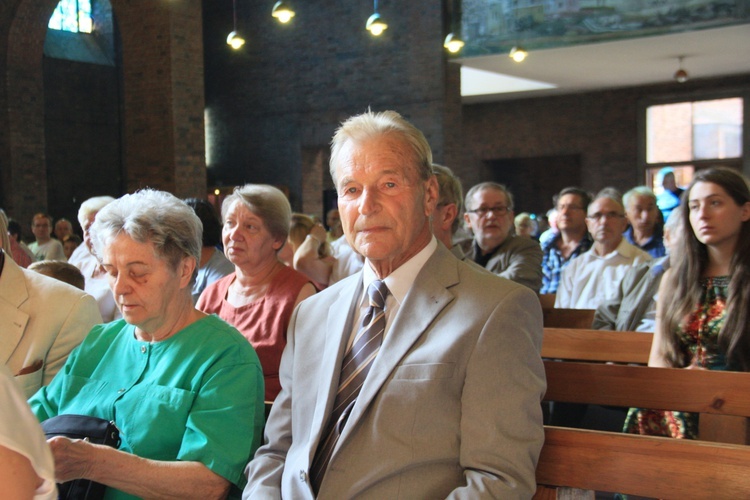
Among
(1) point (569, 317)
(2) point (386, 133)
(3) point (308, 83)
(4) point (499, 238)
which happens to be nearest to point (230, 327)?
(2) point (386, 133)

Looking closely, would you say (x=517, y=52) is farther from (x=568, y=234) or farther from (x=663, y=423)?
(x=663, y=423)

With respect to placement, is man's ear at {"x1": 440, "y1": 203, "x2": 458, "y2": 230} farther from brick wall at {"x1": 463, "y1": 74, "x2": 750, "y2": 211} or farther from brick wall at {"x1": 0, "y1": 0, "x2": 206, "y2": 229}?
brick wall at {"x1": 463, "y1": 74, "x2": 750, "y2": 211}

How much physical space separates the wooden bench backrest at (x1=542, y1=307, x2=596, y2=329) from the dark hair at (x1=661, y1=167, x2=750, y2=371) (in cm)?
99

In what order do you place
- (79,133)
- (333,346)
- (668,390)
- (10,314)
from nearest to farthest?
(333,346), (668,390), (10,314), (79,133)

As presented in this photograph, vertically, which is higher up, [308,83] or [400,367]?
[308,83]

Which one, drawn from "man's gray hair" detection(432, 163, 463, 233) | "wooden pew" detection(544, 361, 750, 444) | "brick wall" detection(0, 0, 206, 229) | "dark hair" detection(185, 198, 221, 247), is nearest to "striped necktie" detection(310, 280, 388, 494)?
"wooden pew" detection(544, 361, 750, 444)

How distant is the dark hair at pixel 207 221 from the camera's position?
428cm

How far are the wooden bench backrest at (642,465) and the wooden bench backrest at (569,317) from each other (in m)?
2.24

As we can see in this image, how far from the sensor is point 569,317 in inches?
159

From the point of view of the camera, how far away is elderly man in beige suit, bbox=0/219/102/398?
254 centimetres

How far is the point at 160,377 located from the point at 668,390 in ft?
4.85

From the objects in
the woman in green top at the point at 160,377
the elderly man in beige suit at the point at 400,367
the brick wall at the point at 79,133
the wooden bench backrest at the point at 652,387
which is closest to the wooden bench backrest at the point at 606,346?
the wooden bench backrest at the point at 652,387

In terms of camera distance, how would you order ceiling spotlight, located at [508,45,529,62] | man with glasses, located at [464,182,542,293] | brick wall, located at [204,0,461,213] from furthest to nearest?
brick wall, located at [204,0,461,213]
ceiling spotlight, located at [508,45,529,62]
man with glasses, located at [464,182,542,293]

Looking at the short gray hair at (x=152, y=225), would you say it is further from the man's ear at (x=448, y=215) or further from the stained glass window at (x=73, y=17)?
the stained glass window at (x=73, y=17)
